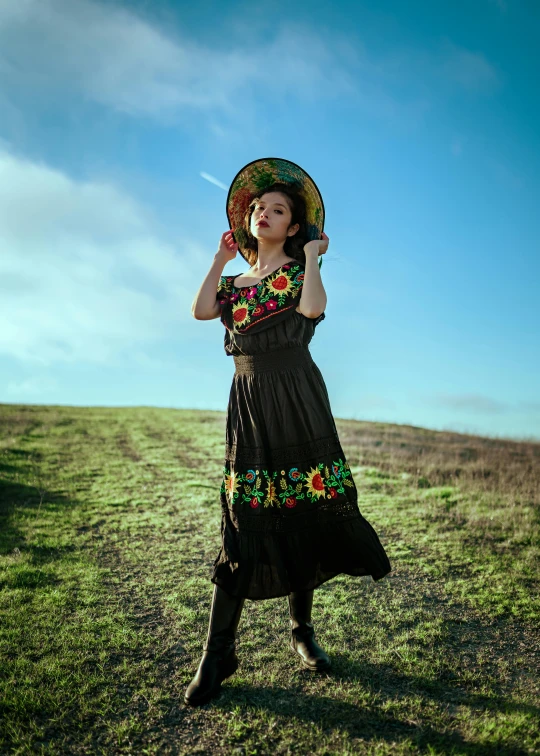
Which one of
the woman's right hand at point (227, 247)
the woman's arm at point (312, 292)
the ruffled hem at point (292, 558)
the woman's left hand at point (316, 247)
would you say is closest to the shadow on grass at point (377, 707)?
the ruffled hem at point (292, 558)

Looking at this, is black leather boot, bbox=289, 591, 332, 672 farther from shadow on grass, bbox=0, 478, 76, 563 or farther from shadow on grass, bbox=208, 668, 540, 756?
shadow on grass, bbox=0, 478, 76, 563

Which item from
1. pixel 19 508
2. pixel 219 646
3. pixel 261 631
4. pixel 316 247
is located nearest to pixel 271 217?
pixel 316 247

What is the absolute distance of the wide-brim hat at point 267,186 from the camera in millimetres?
3297

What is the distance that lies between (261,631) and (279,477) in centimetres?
137

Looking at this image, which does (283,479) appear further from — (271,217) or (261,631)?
(271,217)

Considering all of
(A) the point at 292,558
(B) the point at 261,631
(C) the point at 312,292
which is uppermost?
(C) the point at 312,292

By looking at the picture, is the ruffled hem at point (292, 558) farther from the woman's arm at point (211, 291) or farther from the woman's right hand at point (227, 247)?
the woman's right hand at point (227, 247)

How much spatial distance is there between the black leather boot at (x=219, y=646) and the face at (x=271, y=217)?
6.50ft

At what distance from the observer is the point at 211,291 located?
320 cm

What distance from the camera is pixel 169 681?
119 inches

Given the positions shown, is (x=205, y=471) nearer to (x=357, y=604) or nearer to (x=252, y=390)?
(x=357, y=604)

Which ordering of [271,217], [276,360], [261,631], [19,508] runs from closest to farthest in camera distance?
[276,360], [271,217], [261,631], [19,508]

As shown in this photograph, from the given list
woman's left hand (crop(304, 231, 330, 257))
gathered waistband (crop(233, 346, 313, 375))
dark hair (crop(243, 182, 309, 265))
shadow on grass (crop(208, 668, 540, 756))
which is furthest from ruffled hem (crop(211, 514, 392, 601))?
dark hair (crop(243, 182, 309, 265))

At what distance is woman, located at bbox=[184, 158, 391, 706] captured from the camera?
286cm
